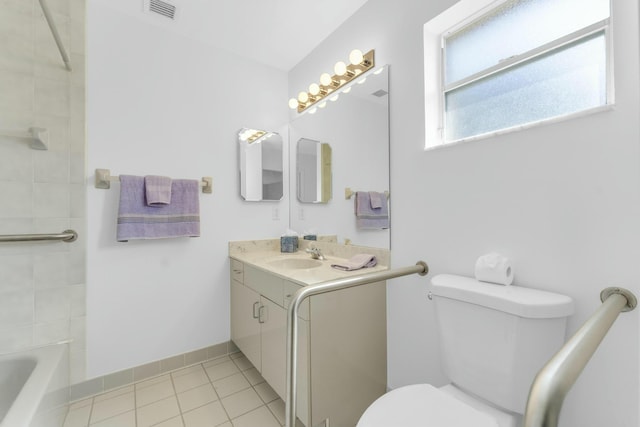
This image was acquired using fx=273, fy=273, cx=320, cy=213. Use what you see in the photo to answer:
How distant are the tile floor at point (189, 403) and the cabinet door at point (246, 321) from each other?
0.17 m

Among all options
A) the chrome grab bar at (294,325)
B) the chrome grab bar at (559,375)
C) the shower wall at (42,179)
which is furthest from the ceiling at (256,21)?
the chrome grab bar at (559,375)

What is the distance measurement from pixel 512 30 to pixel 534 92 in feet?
1.03

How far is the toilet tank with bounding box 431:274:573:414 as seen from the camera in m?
0.85

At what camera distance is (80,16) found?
1617 millimetres

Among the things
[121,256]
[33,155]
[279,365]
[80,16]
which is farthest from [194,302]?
[80,16]

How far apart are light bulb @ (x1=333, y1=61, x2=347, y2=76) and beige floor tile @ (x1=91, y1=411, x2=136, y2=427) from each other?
232 centimetres

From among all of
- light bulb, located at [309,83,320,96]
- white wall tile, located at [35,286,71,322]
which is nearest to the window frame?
light bulb, located at [309,83,320,96]

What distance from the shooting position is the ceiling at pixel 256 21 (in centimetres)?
168

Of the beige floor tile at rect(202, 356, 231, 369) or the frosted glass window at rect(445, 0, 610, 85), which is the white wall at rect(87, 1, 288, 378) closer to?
the beige floor tile at rect(202, 356, 231, 369)

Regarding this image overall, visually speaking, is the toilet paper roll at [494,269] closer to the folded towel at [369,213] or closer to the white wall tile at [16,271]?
the folded towel at [369,213]

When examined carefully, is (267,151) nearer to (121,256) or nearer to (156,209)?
(156,209)

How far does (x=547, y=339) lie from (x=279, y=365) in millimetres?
1187

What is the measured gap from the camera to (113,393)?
1673 mm

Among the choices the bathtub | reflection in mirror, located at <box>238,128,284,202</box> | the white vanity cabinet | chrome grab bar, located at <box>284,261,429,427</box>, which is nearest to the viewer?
chrome grab bar, located at <box>284,261,429,427</box>
